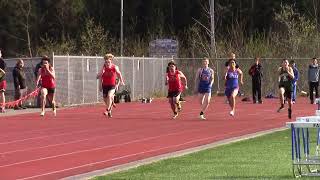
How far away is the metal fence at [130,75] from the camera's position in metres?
35.3

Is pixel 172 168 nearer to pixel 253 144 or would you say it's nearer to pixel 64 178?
pixel 64 178

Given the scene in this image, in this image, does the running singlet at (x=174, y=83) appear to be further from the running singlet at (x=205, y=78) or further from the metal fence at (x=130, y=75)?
Result: the metal fence at (x=130, y=75)

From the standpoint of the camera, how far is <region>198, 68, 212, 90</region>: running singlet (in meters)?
25.4

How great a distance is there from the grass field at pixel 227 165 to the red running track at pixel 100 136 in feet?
3.38

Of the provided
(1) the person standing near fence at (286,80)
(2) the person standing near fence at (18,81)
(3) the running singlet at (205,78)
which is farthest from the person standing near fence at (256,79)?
(3) the running singlet at (205,78)

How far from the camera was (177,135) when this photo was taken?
19.6 meters

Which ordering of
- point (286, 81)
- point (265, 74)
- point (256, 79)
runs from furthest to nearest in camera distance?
point (265, 74) < point (256, 79) < point (286, 81)

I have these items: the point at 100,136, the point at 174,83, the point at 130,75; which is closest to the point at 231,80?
the point at 174,83

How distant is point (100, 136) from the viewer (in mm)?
19453

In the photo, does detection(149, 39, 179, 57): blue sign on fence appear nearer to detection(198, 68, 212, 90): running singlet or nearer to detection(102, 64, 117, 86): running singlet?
detection(102, 64, 117, 86): running singlet

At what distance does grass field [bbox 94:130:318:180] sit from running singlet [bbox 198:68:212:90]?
893cm

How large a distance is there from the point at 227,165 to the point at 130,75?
29.5m

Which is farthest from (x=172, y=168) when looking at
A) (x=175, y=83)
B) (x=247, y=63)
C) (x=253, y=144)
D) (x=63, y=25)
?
(x=63, y=25)

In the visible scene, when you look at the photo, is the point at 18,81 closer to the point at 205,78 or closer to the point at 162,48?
the point at 205,78
